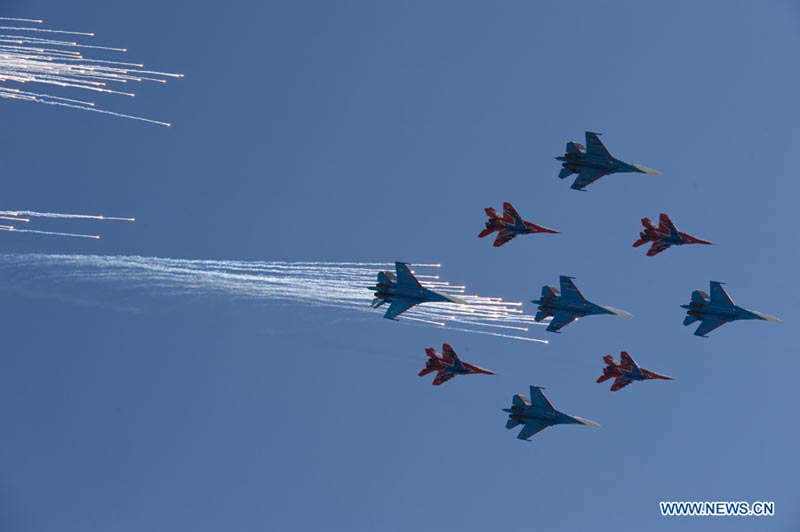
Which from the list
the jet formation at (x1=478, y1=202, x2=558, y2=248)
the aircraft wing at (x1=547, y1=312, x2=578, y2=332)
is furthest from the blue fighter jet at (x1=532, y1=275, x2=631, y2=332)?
the jet formation at (x1=478, y1=202, x2=558, y2=248)

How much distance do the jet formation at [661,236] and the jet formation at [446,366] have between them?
54.4 feet

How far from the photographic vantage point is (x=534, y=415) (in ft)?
394

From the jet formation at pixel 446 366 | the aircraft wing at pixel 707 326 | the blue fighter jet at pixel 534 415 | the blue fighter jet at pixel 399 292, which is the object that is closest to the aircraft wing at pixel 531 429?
the blue fighter jet at pixel 534 415

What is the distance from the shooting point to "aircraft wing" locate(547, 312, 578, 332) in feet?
392

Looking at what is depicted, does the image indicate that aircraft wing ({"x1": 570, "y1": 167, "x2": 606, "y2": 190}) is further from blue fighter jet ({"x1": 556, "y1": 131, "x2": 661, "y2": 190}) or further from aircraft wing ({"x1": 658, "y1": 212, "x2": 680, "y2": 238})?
aircraft wing ({"x1": 658, "y1": 212, "x2": 680, "y2": 238})

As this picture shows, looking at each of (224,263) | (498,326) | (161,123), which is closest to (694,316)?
(498,326)

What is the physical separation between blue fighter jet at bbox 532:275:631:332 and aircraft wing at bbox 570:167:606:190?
7480 millimetres

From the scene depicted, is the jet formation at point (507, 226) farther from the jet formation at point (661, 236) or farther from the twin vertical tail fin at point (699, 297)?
the twin vertical tail fin at point (699, 297)

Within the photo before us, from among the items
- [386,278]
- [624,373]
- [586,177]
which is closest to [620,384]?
[624,373]

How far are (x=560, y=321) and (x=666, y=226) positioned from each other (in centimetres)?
1157

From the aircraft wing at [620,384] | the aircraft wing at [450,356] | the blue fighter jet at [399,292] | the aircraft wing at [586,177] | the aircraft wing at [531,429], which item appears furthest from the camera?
the aircraft wing at [620,384]

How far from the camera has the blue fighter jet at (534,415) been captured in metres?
120

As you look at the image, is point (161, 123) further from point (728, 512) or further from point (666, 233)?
point (728, 512)

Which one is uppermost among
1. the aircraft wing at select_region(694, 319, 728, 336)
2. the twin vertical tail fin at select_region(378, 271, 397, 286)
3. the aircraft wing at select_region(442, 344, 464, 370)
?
the twin vertical tail fin at select_region(378, 271, 397, 286)
